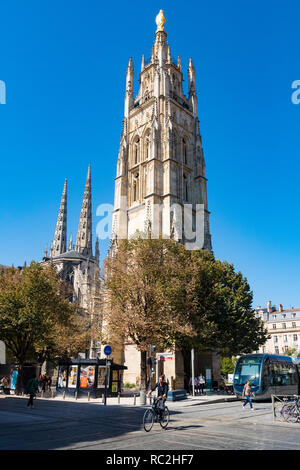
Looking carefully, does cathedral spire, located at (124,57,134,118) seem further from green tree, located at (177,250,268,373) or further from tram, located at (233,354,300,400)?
tram, located at (233,354,300,400)

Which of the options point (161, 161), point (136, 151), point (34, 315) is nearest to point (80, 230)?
point (136, 151)

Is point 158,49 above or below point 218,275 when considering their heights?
above

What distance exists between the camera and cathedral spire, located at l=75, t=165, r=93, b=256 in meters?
99.2

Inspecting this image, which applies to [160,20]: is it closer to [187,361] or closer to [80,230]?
[187,361]

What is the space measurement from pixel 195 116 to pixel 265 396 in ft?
123

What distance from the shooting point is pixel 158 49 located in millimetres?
48156

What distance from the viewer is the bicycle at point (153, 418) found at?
10266 millimetres

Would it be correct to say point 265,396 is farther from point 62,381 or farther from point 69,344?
point 69,344

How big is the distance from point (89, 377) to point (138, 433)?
43.2 ft

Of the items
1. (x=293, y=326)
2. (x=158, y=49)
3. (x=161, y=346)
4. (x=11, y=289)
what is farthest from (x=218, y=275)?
(x=293, y=326)

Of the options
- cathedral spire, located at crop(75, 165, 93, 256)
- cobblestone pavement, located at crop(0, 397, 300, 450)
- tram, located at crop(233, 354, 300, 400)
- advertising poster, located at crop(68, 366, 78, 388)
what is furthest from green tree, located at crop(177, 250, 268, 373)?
cathedral spire, located at crop(75, 165, 93, 256)

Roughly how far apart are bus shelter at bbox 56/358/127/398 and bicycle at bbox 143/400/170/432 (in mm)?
10784

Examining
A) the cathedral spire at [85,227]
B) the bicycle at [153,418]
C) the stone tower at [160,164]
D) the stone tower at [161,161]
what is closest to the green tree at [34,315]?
the stone tower at [160,164]

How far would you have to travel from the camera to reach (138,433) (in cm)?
983
